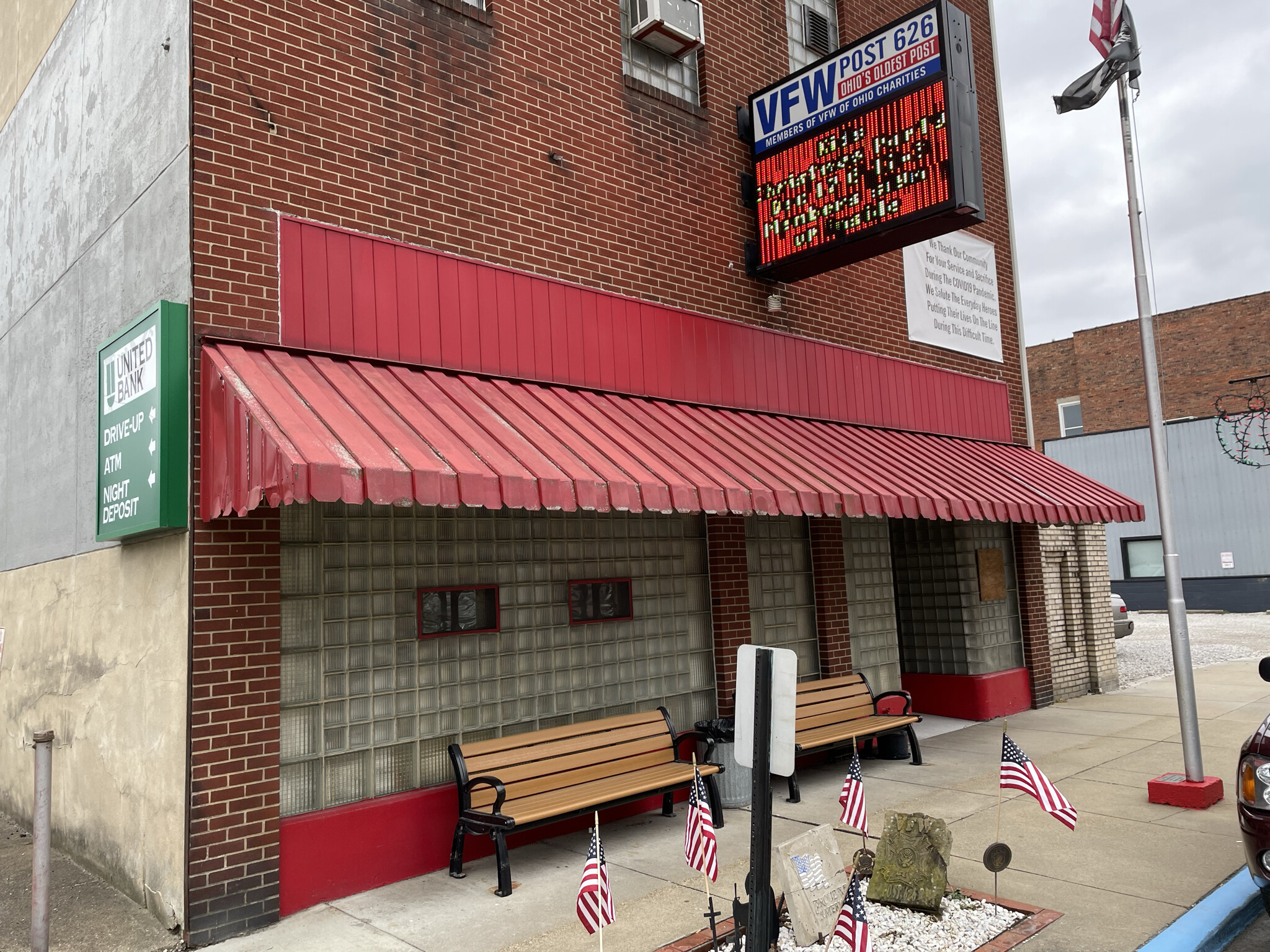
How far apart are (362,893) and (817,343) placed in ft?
23.4

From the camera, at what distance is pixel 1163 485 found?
8.15 meters

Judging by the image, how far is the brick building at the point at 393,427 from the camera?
A: 20.1ft

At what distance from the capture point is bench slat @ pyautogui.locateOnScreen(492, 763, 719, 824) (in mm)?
6742

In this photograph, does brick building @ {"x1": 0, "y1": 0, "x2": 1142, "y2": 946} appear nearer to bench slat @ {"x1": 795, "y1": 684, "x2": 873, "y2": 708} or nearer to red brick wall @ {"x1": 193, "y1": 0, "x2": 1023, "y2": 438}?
red brick wall @ {"x1": 193, "y1": 0, "x2": 1023, "y2": 438}

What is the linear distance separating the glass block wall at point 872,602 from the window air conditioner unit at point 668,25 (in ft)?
18.6

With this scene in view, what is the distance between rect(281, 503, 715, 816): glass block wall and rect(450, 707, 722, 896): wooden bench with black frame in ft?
1.39

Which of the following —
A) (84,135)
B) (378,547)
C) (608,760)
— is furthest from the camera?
(84,135)

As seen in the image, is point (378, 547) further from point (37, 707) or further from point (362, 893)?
point (37, 707)

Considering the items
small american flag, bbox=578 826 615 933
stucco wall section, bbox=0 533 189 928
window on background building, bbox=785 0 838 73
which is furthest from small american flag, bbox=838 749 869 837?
window on background building, bbox=785 0 838 73

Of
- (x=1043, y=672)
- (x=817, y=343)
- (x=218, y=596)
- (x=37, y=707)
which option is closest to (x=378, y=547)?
(x=218, y=596)

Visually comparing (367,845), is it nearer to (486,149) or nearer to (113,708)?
(113,708)

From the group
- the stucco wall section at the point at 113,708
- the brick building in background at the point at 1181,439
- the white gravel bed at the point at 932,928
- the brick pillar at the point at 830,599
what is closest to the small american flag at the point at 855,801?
the white gravel bed at the point at 932,928

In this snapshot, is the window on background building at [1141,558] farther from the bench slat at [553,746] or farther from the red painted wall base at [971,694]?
the bench slat at [553,746]

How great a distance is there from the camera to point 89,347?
25.8 ft
